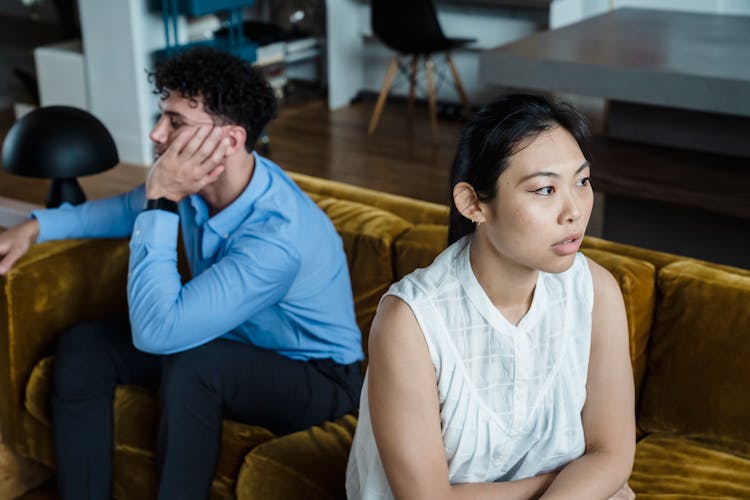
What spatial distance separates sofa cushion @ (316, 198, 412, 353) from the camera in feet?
7.48

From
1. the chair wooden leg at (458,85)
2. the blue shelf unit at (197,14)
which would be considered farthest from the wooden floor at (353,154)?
the blue shelf unit at (197,14)

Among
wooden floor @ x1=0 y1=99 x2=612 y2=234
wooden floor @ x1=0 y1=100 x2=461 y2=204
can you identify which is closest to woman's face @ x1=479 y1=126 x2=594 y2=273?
wooden floor @ x1=0 y1=99 x2=612 y2=234

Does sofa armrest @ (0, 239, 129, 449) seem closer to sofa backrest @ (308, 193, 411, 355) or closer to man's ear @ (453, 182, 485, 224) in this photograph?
sofa backrest @ (308, 193, 411, 355)

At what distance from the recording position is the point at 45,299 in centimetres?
230

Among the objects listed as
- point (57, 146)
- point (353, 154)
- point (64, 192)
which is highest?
point (57, 146)

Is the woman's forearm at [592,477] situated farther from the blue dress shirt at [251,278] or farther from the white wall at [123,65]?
the white wall at [123,65]

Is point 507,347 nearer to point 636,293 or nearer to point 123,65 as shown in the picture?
point 636,293

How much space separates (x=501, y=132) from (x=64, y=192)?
1.37 meters

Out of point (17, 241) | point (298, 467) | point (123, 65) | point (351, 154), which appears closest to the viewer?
point (298, 467)

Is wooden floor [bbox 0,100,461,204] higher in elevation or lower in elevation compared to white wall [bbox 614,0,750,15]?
lower

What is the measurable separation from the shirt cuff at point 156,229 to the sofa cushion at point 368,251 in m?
0.49

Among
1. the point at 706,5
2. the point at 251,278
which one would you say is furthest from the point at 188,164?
the point at 706,5

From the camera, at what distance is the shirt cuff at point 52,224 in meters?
2.30

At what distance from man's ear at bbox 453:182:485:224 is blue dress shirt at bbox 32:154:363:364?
22.5 inches
